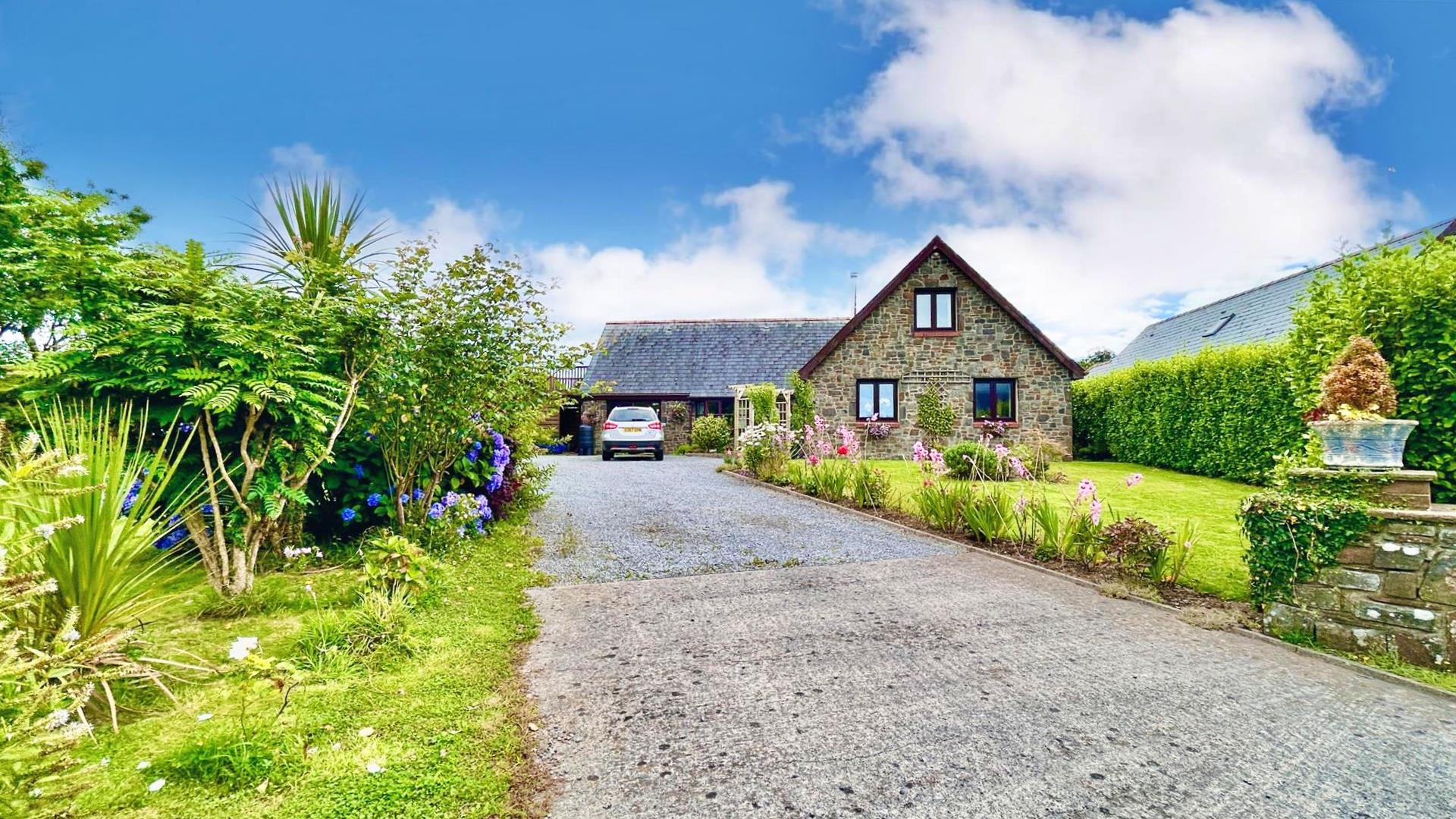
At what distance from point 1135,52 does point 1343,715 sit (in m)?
8.86

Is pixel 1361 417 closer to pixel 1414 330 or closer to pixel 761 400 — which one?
pixel 1414 330

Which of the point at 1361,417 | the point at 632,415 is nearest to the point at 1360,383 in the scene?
the point at 1361,417

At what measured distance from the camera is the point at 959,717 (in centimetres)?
284

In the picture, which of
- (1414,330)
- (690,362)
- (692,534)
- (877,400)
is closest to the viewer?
(1414,330)

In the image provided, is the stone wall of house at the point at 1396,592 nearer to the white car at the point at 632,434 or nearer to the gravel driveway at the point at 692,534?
the gravel driveway at the point at 692,534

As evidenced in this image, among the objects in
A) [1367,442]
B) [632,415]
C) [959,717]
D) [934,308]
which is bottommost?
[959,717]

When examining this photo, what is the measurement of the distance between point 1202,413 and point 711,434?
14432 millimetres

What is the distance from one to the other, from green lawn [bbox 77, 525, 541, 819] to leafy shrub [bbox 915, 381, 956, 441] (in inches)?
650

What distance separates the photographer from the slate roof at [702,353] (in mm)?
24219

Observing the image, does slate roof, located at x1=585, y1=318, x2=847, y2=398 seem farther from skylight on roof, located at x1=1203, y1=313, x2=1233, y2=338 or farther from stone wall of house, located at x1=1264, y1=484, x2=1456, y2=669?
stone wall of house, located at x1=1264, y1=484, x2=1456, y2=669

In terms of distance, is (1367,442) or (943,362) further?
(943,362)

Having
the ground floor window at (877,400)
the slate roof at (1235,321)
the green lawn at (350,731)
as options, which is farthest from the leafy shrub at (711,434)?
the green lawn at (350,731)

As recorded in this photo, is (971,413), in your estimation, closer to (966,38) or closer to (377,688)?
(966,38)

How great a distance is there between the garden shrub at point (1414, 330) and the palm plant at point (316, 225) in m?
7.80
